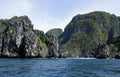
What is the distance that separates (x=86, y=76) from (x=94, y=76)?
170cm

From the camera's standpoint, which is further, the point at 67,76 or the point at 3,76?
the point at 67,76

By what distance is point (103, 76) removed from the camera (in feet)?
181

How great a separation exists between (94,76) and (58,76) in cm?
770

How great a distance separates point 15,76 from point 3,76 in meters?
2.50

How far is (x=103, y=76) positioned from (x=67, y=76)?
772 centimetres

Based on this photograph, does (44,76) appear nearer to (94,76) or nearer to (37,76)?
(37,76)

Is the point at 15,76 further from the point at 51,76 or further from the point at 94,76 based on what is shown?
the point at 94,76

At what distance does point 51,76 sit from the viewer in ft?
181

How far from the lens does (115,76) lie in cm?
5509

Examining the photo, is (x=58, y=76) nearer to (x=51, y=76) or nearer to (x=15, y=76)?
(x=51, y=76)

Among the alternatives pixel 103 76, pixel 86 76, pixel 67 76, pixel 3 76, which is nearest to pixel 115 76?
pixel 103 76

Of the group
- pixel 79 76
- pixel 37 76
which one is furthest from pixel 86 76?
pixel 37 76

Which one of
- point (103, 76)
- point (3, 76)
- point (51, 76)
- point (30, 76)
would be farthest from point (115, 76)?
point (3, 76)

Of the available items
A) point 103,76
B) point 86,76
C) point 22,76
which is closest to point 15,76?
point 22,76
